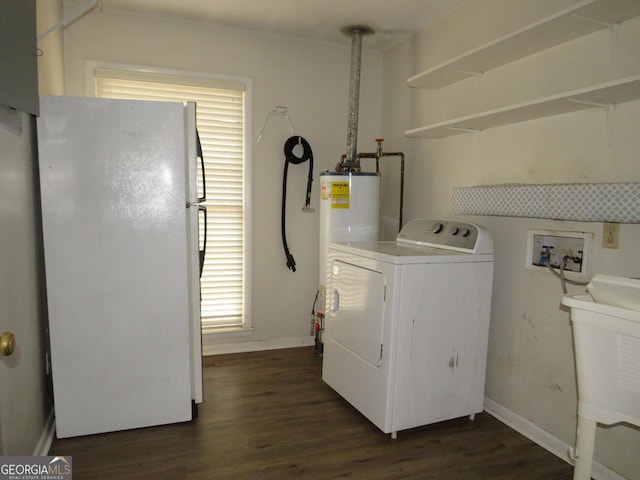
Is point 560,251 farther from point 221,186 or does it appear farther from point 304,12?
point 221,186

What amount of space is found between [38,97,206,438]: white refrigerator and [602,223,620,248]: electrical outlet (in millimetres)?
1998

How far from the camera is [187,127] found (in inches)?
85.9

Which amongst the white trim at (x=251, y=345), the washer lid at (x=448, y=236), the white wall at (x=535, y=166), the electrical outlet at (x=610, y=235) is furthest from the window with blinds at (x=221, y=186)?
the electrical outlet at (x=610, y=235)

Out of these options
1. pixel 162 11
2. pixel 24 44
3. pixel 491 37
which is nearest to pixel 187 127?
pixel 24 44

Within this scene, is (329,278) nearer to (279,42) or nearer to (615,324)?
(615,324)

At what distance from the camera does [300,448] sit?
2.10m

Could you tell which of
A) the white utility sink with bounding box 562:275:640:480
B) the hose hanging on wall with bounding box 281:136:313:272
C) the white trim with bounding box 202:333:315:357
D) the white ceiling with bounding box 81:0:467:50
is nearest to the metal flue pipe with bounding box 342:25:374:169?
the white ceiling with bounding box 81:0:467:50

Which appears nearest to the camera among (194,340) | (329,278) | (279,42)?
(194,340)

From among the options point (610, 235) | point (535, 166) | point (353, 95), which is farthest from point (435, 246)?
point (353, 95)

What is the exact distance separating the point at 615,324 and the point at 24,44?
7.46 feet

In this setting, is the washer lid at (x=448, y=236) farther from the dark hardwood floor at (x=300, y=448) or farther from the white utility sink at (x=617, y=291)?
the dark hardwood floor at (x=300, y=448)

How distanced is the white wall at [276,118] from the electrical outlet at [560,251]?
1.82 metres

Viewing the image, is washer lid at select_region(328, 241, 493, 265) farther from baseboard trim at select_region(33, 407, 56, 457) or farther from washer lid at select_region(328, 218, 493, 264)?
baseboard trim at select_region(33, 407, 56, 457)

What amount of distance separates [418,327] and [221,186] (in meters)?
1.96
